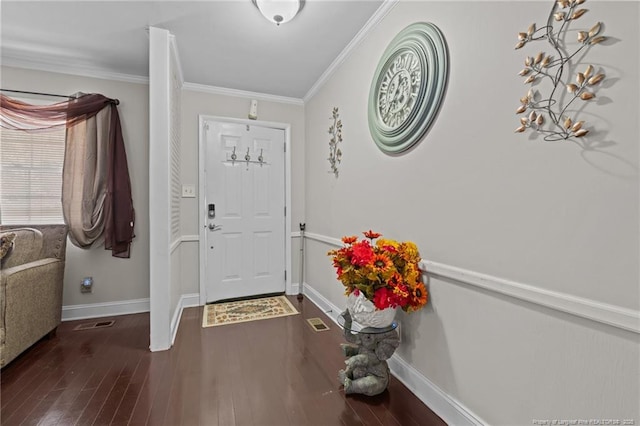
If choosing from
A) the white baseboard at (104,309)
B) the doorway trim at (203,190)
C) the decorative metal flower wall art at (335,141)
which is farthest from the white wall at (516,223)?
the white baseboard at (104,309)

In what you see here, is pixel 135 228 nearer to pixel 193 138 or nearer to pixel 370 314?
pixel 193 138

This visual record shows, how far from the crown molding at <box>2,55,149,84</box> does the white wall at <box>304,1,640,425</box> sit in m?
2.60

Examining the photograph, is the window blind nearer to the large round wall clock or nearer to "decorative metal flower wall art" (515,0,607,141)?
the large round wall clock

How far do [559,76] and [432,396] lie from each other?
157 centimetres

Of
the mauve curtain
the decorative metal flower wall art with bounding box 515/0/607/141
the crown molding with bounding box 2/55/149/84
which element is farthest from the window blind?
the decorative metal flower wall art with bounding box 515/0/607/141

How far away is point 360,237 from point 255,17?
178 cm

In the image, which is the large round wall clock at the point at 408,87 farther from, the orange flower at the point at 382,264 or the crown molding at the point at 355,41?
the orange flower at the point at 382,264

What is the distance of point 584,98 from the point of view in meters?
0.92

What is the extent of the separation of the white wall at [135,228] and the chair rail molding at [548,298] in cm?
286

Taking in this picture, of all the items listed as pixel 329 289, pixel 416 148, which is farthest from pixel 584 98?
pixel 329 289

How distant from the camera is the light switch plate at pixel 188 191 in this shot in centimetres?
304

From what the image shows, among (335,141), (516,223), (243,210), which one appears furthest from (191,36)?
(516,223)

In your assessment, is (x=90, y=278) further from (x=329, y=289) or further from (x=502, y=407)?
(x=502, y=407)

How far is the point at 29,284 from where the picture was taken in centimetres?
205
